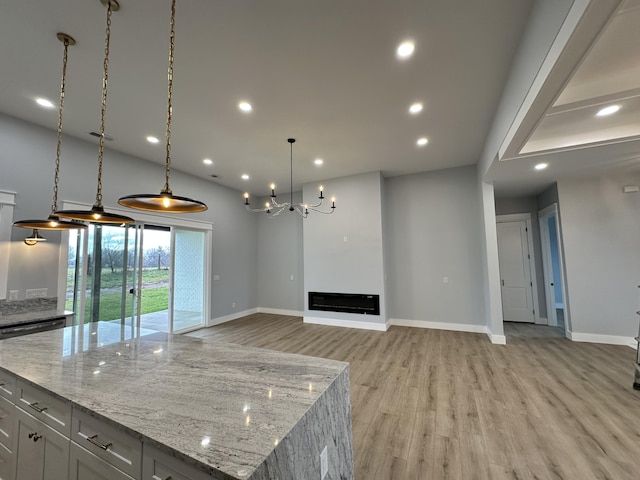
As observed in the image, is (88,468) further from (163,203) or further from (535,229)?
(535,229)

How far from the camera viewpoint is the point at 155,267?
5.03m

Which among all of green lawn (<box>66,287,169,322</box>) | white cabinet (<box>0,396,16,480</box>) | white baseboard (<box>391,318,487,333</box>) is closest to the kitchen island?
white cabinet (<box>0,396,16,480</box>)

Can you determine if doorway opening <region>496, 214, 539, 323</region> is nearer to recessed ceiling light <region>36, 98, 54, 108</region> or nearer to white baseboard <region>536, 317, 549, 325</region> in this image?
white baseboard <region>536, 317, 549, 325</region>

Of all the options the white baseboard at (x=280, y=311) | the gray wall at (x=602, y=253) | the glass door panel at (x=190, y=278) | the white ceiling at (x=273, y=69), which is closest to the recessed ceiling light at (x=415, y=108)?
the white ceiling at (x=273, y=69)

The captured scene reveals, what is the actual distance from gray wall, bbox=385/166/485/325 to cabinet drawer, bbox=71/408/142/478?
5265 millimetres

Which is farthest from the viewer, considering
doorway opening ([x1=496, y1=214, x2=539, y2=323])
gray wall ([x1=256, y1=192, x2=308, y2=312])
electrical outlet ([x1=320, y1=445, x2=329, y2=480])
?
gray wall ([x1=256, y1=192, x2=308, y2=312])

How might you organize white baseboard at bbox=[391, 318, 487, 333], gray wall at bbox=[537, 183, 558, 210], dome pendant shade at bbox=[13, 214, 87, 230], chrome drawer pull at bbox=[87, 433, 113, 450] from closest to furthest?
chrome drawer pull at bbox=[87, 433, 113, 450], dome pendant shade at bbox=[13, 214, 87, 230], gray wall at bbox=[537, 183, 558, 210], white baseboard at bbox=[391, 318, 487, 333]

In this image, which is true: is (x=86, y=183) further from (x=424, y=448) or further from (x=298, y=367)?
(x=424, y=448)

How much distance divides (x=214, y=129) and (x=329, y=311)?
429cm

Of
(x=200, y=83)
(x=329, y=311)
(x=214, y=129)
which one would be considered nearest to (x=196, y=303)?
(x=329, y=311)

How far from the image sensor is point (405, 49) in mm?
2328

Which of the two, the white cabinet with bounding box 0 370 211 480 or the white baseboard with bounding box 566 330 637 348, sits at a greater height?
the white cabinet with bounding box 0 370 211 480

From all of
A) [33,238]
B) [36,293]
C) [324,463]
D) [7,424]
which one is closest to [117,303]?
[36,293]

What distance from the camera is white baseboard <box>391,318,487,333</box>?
510 cm
